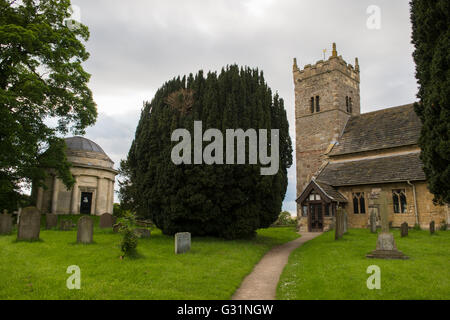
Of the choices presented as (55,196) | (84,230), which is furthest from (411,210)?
(55,196)

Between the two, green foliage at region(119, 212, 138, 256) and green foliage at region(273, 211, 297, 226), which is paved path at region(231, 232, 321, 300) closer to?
green foliage at region(119, 212, 138, 256)

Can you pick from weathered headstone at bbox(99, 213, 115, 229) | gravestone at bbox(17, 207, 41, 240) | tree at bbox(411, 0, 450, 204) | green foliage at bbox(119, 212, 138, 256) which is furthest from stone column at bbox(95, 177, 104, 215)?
tree at bbox(411, 0, 450, 204)

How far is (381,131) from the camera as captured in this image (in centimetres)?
2594

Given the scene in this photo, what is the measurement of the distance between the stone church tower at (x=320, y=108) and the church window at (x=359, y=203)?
6095 mm

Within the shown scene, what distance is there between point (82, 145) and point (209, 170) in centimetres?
2356

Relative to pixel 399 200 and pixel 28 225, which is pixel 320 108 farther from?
pixel 28 225

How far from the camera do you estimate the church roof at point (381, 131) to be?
23938 mm

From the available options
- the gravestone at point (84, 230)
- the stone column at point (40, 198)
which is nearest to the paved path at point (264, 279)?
the gravestone at point (84, 230)

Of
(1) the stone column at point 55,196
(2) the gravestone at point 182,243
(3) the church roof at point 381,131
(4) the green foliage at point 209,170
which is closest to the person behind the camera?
(2) the gravestone at point 182,243

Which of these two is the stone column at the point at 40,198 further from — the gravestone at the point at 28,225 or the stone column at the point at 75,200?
the gravestone at the point at 28,225

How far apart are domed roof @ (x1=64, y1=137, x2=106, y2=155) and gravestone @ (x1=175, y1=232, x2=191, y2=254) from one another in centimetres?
2410

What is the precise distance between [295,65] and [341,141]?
1050cm
